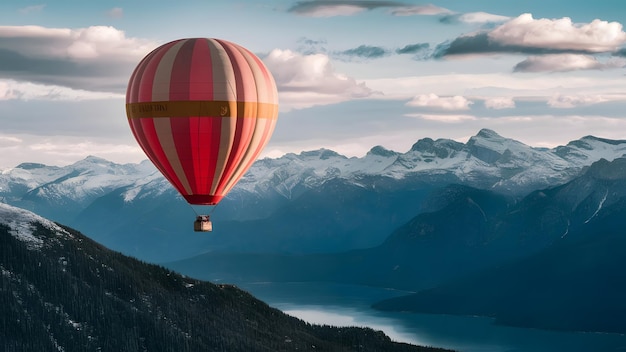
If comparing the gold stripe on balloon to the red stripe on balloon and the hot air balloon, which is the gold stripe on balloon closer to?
the hot air balloon

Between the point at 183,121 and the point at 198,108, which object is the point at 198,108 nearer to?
the point at 198,108

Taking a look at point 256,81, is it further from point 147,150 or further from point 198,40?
point 147,150

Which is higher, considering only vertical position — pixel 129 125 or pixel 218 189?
pixel 129 125

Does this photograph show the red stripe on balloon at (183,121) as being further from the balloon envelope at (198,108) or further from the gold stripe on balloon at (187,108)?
the gold stripe on balloon at (187,108)

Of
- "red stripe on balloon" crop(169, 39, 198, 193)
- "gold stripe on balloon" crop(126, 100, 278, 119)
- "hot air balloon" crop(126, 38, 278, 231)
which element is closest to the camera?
"red stripe on balloon" crop(169, 39, 198, 193)

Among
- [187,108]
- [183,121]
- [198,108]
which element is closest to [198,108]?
[198,108]

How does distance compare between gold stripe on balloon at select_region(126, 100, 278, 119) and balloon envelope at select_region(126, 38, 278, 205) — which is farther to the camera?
balloon envelope at select_region(126, 38, 278, 205)

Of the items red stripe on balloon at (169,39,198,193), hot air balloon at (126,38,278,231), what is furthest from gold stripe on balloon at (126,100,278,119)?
red stripe on balloon at (169,39,198,193)

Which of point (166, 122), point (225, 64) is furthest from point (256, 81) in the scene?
point (166, 122)

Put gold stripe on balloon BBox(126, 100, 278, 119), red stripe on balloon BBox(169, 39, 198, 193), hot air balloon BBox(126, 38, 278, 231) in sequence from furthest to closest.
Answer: hot air balloon BBox(126, 38, 278, 231) < gold stripe on balloon BBox(126, 100, 278, 119) < red stripe on balloon BBox(169, 39, 198, 193)
